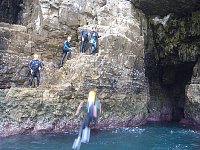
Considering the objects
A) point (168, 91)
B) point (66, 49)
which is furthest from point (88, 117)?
point (168, 91)

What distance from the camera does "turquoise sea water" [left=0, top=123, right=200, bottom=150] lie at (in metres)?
14.1

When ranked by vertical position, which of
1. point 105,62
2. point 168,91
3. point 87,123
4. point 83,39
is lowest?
point 87,123

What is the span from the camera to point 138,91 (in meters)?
19.9

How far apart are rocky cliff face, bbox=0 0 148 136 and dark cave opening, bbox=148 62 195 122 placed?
14.9 ft

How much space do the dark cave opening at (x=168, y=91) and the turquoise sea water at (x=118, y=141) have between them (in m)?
6.21

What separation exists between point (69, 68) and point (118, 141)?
510 cm

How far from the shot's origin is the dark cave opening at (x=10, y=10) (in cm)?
2665

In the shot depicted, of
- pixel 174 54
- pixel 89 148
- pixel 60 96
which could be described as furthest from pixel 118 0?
pixel 89 148

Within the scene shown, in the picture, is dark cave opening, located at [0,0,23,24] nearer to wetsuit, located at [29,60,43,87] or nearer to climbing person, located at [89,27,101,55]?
wetsuit, located at [29,60,43,87]

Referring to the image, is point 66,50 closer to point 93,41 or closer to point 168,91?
point 93,41

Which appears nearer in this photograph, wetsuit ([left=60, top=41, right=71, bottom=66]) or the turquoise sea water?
the turquoise sea water

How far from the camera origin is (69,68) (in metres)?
18.3

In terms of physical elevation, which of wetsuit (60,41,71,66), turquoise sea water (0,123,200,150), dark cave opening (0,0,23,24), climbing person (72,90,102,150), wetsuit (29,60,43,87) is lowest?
turquoise sea water (0,123,200,150)

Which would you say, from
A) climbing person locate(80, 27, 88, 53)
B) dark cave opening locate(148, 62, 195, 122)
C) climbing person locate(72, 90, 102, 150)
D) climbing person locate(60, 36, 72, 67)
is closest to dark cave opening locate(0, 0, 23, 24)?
climbing person locate(60, 36, 72, 67)
